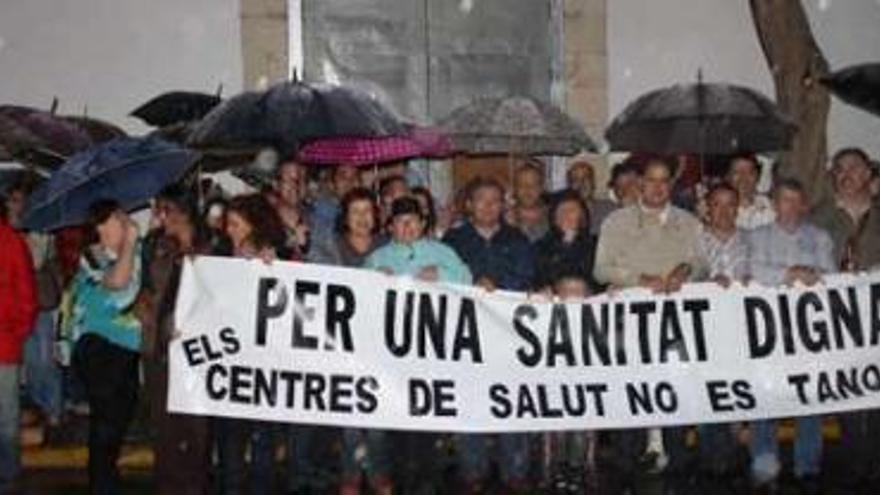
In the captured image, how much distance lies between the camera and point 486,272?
8914 mm

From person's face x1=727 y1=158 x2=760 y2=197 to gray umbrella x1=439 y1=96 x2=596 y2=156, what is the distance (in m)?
1.33

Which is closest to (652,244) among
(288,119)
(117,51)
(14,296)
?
(288,119)

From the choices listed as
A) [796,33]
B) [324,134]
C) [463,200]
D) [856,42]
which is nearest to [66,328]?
[324,134]

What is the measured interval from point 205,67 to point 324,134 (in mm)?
4235

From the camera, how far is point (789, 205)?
901 centimetres

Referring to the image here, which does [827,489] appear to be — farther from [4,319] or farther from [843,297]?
[4,319]

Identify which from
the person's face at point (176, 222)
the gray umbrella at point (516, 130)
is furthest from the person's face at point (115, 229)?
→ the gray umbrella at point (516, 130)

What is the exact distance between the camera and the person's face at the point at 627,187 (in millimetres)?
9984

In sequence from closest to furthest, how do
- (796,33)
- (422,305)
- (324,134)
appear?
(422,305) → (324,134) → (796,33)

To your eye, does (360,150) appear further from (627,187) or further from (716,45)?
(716,45)

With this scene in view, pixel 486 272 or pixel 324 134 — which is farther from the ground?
pixel 324 134

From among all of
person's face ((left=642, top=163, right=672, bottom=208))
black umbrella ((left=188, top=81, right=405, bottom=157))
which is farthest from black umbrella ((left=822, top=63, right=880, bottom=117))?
black umbrella ((left=188, top=81, right=405, bottom=157))

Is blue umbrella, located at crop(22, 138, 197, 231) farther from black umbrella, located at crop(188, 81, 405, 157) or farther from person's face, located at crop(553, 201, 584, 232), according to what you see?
person's face, located at crop(553, 201, 584, 232)

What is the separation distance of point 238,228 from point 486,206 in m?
1.69
